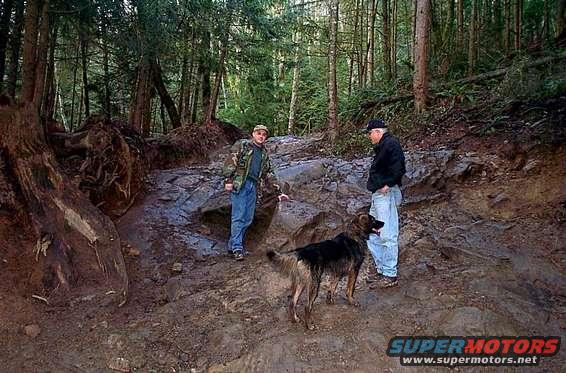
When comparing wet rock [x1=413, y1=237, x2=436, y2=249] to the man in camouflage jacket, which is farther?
the man in camouflage jacket

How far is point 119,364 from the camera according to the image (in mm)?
4277

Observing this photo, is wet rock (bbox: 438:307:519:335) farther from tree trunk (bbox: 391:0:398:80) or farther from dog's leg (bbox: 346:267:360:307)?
tree trunk (bbox: 391:0:398:80)

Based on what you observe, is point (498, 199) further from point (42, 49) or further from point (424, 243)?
point (42, 49)

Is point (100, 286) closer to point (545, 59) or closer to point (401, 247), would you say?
point (401, 247)

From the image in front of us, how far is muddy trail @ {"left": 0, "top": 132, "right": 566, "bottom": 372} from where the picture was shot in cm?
431

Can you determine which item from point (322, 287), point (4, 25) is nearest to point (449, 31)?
point (322, 287)

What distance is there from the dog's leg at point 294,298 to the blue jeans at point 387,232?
1.27 m

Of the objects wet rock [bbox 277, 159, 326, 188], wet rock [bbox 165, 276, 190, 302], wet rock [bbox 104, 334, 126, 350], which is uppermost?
wet rock [bbox 277, 159, 326, 188]

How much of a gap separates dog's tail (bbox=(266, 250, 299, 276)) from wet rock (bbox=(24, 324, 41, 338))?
2777 mm

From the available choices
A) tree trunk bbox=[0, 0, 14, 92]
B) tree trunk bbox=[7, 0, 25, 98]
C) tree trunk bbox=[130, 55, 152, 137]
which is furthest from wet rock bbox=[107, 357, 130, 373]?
tree trunk bbox=[130, 55, 152, 137]

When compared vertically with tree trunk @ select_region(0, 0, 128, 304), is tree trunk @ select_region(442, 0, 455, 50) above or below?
above

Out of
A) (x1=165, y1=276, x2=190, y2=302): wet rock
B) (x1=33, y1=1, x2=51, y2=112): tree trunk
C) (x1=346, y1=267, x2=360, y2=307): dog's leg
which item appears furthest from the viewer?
(x1=33, y1=1, x2=51, y2=112): tree trunk

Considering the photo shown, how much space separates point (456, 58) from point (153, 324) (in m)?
12.9

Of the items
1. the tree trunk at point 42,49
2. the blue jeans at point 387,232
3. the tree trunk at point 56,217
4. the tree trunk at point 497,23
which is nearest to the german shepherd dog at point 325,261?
the blue jeans at point 387,232
